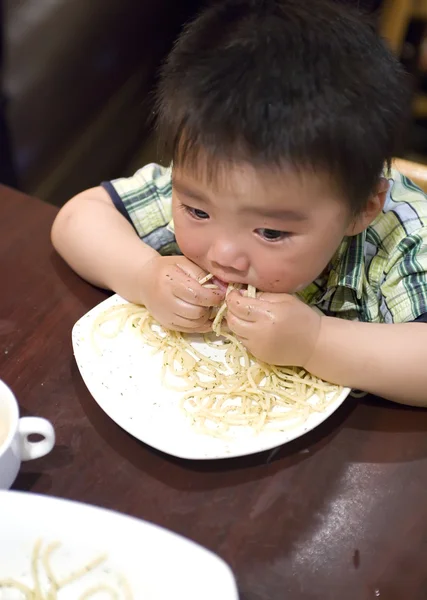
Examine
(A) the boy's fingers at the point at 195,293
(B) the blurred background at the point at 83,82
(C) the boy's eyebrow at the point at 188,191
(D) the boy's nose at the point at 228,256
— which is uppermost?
(C) the boy's eyebrow at the point at 188,191

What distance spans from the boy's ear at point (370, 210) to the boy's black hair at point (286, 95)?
3 centimetres

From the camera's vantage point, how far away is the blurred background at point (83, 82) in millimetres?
1997

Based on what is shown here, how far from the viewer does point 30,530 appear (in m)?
0.63

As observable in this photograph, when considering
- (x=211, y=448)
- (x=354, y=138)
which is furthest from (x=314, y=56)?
(x=211, y=448)

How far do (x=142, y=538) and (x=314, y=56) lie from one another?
54cm

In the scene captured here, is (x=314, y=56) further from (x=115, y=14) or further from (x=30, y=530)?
(x=115, y=14)

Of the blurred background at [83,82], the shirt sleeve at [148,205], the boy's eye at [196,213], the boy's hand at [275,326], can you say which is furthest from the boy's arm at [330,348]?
the blurred background at [83,82]

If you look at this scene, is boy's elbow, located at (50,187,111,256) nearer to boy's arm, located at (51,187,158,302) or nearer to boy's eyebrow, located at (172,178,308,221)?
boy's arm, located at (51,187,158,302)

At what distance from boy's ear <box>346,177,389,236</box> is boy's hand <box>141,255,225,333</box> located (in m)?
0.20

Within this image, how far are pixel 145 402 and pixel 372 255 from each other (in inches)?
16.7

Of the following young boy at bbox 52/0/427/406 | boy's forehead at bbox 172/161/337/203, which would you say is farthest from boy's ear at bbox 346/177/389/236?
boy's forehead at bbox 172/161/337/203

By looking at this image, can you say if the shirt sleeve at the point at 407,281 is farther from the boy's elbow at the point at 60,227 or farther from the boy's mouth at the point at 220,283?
the boy's elbow at the point at 60,227

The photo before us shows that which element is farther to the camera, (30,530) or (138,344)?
(138,344)

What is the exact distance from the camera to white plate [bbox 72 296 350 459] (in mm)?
791
